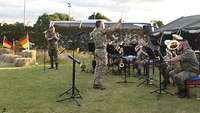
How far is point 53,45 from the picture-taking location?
19953mm

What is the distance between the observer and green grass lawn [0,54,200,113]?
10523 millimetres

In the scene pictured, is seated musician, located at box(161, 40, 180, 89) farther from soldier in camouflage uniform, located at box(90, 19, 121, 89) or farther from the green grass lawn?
soldier in camouflage uniform, located at box(90, 19, 121, 89)

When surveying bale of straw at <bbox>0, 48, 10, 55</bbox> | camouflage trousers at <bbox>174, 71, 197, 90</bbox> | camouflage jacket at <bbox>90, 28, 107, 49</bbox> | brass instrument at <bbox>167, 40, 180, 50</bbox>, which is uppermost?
camouflage jacket at <bbox>90, 28, 107, 49</bbox>

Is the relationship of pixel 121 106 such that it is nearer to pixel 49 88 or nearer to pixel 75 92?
pixel 75 92

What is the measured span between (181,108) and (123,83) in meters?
4.86

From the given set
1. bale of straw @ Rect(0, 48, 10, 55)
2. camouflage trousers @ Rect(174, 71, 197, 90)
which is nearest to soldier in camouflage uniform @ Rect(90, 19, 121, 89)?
camouflage trousers @ Rect(174, 71, 197, 90)

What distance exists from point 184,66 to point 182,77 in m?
0.30

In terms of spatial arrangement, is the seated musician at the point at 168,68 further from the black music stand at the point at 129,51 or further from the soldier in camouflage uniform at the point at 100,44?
the black music stand at the point at 129,51

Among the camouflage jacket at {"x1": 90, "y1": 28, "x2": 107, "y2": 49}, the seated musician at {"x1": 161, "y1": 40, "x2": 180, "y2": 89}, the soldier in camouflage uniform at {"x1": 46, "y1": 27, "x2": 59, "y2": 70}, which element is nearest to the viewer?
the seated musician at {"x1": 161, "y1": 40, "x2": 180, "y2": 89}

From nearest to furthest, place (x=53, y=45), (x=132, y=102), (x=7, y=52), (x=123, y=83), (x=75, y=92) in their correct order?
(x=132, y=102)
(x=75, y=92)
(x=123, y=83)
(x=53, y=45)
(x=7, y=52)

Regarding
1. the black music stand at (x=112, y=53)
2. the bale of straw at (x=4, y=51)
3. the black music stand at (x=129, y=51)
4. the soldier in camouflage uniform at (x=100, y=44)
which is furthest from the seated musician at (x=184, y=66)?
the bale of straw at (x=4, y=51)

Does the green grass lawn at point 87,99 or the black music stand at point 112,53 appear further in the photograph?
the black music stand at point 112,53

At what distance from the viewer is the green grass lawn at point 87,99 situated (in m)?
10.5

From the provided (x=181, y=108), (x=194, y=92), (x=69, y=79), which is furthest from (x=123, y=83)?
(x=181, y=108)
